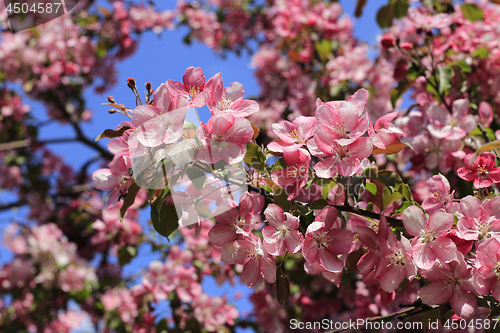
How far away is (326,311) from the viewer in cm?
235

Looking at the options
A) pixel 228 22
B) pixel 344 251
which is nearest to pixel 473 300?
pixel 344 251

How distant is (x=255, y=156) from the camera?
88 centimetres

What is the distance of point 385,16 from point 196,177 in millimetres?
1749

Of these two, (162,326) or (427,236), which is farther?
(162,326)

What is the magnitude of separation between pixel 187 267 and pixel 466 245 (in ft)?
5.21

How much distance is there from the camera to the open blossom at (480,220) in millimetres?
762

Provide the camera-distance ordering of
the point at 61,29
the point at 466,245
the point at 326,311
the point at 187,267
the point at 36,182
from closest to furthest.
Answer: the point at 466,245, the point at 187,267, the point at 326,311, the point at 61,29, the point at 36,182

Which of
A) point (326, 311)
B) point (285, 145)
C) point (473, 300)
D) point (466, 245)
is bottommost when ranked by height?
point (326, 311)

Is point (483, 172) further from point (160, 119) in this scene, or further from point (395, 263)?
point (160, 119)

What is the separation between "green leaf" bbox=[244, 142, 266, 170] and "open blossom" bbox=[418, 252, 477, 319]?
16.5 inches

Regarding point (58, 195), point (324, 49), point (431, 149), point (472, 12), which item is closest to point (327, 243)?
point (431, 149)

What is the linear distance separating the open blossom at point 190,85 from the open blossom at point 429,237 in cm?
53

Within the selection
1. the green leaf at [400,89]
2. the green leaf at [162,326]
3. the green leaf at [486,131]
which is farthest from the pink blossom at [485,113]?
the green leaf at [162,326]

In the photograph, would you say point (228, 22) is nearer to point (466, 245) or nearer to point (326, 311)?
point (326, 311)
